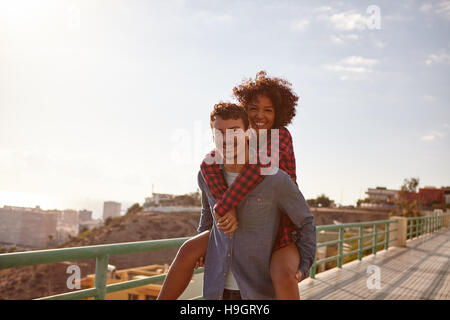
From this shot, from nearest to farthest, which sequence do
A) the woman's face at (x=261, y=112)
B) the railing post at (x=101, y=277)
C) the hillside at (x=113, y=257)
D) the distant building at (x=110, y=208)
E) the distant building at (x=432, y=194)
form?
the woman's face at (x=261, y=112) → the railing post at (x=101, y=277) → the hillside at (x=113, y=257) → the distant building at (x=432, y=194) → the distant building at (x=110, y=208)

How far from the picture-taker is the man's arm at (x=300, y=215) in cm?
126

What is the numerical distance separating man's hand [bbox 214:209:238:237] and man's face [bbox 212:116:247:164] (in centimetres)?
18

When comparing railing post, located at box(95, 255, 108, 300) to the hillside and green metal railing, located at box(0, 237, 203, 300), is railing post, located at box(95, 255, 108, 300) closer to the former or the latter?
green metal railing, located at box(0, 237, 203, 300)

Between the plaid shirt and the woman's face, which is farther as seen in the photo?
the woman's face

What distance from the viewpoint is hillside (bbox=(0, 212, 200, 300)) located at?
54375 mm

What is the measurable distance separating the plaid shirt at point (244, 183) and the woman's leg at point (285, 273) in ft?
0.16

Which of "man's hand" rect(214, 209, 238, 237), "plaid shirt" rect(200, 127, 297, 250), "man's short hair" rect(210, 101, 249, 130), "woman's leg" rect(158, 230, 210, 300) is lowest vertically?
"woman's leg" rect(158, 230, 210, 300)

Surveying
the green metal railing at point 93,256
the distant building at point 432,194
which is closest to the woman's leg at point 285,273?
the green metal railing at point 93,256

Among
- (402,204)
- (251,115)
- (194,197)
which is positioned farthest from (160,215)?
(251,115)

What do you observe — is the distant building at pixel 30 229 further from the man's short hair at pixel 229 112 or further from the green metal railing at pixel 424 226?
the man's short hair at pixel 229 112

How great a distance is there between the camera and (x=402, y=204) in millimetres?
26438

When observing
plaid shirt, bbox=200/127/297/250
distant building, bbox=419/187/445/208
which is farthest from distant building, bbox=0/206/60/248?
distant building, bbox=419/187/445/208
